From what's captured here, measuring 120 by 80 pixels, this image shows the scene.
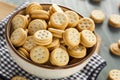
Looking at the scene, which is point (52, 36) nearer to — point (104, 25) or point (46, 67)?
point (46, 67)

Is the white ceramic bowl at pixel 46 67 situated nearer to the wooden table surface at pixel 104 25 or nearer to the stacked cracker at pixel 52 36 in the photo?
the stacked cracker at pixel 52 36

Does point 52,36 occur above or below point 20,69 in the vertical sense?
above

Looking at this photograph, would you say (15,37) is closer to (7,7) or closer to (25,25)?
(25,25)

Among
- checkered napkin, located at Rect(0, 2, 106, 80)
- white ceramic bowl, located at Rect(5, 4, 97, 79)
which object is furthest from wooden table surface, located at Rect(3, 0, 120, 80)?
white ceramic bowl, located at Rect(5, 4, 97, 79)

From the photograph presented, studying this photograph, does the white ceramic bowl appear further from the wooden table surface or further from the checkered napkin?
the wooden table surface

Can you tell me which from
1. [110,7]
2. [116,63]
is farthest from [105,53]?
[110,7]

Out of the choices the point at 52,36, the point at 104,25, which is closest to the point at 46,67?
the point at 52,36
